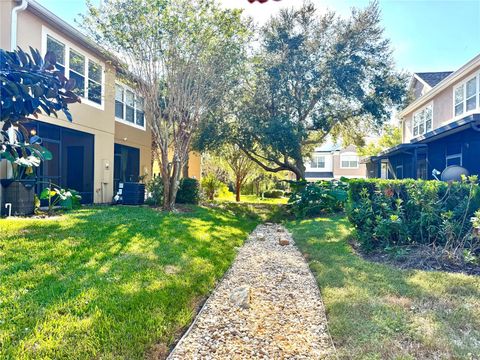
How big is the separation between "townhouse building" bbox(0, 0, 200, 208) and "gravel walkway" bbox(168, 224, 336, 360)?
7.22 meters

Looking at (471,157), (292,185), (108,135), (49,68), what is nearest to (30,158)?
(49,68)

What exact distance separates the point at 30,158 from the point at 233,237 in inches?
241

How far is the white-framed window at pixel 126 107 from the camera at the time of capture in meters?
14.3

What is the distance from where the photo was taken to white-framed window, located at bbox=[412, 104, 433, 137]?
1695 cm

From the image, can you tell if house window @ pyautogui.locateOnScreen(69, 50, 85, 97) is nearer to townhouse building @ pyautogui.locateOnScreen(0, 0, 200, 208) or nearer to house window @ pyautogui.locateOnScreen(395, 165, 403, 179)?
townhouse building @ pyautogui.locateOnScreen(0, 0, 200, 208)

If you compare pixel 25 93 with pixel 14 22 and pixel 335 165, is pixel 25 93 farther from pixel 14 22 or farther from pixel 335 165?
pixel 335 165

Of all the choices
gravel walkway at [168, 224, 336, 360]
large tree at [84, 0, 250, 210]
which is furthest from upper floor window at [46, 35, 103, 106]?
gravel walkway at [168, 224, 336, 360]

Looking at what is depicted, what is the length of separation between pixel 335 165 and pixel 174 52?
35254mm

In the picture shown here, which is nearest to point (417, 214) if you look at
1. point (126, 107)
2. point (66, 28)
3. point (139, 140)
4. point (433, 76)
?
point (66, 28)

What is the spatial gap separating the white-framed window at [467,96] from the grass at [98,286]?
39.0 ft

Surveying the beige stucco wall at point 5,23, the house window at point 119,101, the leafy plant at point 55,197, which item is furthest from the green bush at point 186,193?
the beige stucco wall at point 5,23

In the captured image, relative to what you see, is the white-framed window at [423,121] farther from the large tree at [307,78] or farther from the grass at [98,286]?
the grass at [98,286]

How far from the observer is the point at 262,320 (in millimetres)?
3555

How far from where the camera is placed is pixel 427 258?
17.3 feet
